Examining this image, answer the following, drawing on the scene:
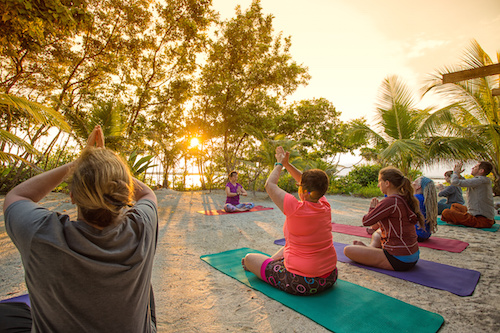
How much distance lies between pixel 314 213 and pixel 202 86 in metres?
9.83

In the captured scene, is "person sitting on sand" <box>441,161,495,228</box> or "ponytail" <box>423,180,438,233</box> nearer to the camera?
"ponytail" <box>423,180,438,233</box>

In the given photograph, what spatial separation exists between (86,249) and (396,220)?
301 centimetres

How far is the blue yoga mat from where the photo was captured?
8.75ft

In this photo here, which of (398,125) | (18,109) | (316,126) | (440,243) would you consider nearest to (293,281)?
(440,243)

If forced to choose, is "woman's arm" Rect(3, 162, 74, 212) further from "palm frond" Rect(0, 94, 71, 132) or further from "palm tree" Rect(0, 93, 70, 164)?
"palm frond" Rect(0, 94, 71, 132)

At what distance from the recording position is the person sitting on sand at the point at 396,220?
9.58ft

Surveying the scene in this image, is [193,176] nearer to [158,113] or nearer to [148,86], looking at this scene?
[158,113]

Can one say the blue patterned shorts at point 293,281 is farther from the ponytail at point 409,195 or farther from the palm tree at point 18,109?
the palm tree at point 18,109

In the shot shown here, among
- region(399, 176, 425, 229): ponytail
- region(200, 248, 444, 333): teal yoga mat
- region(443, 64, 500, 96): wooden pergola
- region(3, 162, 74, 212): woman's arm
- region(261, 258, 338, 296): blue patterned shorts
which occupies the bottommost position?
region(200, 248, 444, 333): teal yoga mat

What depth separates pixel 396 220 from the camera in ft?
9.68

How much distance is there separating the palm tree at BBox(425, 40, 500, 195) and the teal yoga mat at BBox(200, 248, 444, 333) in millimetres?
7169

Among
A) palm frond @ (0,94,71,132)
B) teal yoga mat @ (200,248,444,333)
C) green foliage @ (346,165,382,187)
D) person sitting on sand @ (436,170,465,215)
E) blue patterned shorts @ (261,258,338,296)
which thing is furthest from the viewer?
green foliage @ (346,165,382,187)

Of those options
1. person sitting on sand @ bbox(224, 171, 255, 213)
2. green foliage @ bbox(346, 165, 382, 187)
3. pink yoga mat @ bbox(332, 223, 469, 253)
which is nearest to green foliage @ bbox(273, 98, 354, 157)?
green foliage @ bbox(346, 165, 382, 187)

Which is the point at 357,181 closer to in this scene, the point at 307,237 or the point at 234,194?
the point at 234,194
